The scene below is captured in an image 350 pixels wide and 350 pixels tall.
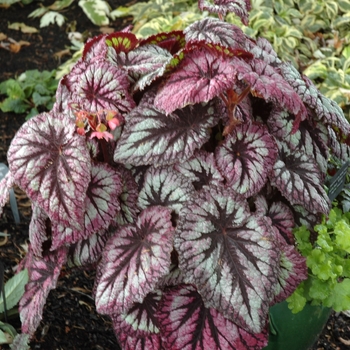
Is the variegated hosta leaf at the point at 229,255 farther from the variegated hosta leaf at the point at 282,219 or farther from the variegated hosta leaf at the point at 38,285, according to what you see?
the variegated hosta leaf at the point at 38,285

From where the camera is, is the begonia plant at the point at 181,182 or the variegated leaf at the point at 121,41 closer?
the begonia plant at the point at 181,182

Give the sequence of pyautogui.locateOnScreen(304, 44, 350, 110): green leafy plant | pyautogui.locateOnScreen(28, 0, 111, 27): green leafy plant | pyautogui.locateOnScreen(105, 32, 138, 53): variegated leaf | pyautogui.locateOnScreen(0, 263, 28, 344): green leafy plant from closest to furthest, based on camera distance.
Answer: pyautogui.locateOnScreen(105, 32, 138, 53): variegated leaf
pyautogui.locateOnScreen(0, 263, 28, 344): green leafy plant
pyautogui.locateOnScreen(304, 44, 350, 110): green leafy plant
pyautogui.locateOnScreen(28, 0, 111, 27): green leafy plant

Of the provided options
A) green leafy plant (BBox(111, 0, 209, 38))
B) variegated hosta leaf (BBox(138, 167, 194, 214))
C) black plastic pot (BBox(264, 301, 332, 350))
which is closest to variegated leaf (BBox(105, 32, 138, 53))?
variegated hosta leaf (BBox(138, 167, 194, 214))

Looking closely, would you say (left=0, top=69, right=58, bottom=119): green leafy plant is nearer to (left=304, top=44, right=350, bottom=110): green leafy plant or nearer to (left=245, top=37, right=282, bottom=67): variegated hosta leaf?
(left=304, top=44, right=350, bottom=110): green leafy plant

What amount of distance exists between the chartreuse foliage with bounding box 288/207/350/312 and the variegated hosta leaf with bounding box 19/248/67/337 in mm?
612

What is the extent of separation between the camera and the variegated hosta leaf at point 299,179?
130 cm

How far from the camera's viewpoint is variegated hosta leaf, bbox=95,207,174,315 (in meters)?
1.15

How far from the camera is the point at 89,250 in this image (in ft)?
4.35

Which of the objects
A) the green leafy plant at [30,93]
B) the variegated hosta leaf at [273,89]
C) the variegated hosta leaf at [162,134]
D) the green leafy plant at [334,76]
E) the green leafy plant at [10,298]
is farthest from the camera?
the green leafy plant at [30,93]

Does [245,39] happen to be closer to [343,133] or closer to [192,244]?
[343,133]

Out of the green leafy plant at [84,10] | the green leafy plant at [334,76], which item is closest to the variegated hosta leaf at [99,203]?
the green leafy plant at [334,76]

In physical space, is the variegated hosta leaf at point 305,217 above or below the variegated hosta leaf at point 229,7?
below

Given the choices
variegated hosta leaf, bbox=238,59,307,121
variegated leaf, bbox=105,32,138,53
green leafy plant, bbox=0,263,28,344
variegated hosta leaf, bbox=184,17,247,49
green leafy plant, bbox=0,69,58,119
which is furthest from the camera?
green leafy plant, bbox=0,69,58,119

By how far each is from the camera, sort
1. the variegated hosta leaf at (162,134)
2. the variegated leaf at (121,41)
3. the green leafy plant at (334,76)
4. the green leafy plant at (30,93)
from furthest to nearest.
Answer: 1. the green leafy plant at (30,93)
2. the green leafy plant at (334,76)
3. the variegated leaf at (121,41)
4. the variegated hosta leaf at (162,134)
